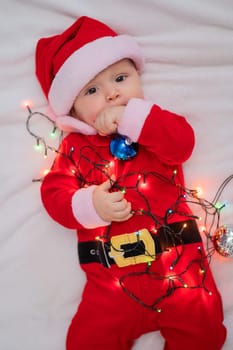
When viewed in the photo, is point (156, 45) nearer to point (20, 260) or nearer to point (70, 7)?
point (70, 7)

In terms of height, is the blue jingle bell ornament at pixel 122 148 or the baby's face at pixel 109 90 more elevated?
the baby's face at pixel 109 90

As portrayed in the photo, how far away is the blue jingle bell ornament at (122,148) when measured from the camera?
4.53 feet

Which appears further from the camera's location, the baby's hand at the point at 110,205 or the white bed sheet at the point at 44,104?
the white bed sheet at the point at 44,104

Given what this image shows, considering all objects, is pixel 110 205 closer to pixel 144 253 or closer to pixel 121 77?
pixel 144 253

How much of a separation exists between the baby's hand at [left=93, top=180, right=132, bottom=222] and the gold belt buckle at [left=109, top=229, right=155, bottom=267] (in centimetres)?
6

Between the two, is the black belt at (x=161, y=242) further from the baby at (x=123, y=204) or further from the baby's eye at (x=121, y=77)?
the baby's eye at (x=121, y=77)

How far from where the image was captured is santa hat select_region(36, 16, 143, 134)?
4.52ft

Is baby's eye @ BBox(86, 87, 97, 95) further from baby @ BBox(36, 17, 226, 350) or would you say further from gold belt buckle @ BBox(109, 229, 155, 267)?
gold belt buckle @ BBox(109, 229, 155, 267)

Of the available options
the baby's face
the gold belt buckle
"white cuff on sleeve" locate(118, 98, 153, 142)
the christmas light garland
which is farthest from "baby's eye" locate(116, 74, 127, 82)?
the gold belt buckle

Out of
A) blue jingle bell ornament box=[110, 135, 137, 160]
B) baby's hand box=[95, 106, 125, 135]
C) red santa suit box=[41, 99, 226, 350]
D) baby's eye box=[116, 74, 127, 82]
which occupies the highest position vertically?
baby's eye box=[116, 74, 127, 82]

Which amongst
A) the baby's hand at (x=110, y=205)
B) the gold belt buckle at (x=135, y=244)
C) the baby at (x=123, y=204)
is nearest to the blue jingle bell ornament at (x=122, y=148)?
the baby at (x=123, y=204)

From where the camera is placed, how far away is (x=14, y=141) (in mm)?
1567

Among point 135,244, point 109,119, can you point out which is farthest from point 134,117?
point 135,244

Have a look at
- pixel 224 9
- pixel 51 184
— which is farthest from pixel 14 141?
pixel 224 9
